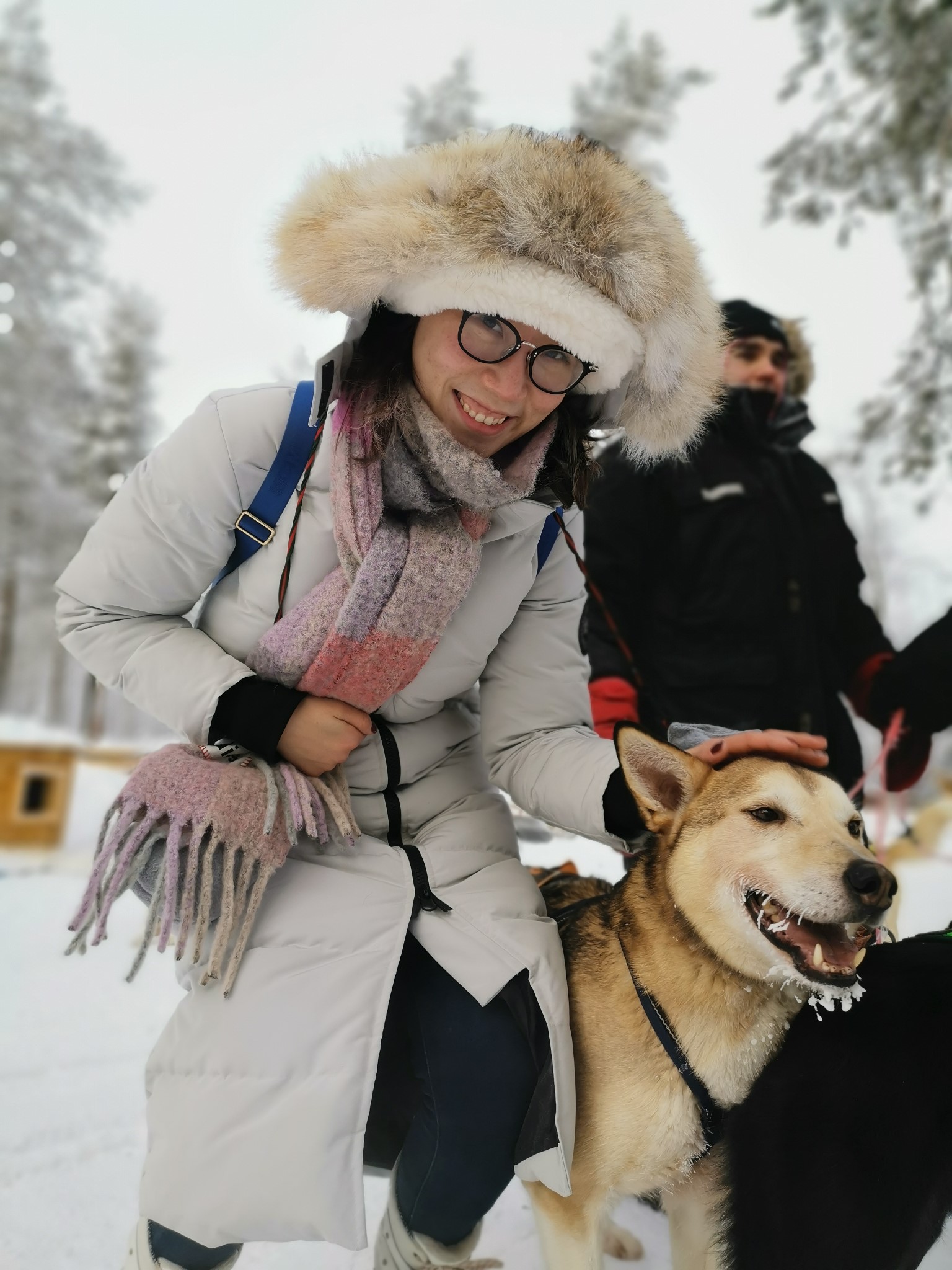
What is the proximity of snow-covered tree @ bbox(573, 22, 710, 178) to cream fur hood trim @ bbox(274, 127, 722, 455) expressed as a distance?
11719 mm

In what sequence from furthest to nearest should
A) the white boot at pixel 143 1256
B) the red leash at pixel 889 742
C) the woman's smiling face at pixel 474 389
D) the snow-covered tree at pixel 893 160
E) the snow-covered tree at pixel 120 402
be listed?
1. the snow-covered tree at pixel 120 402
2. the snow-covered tree at pixel 893 160
3. the red leash at pixel 889 742
4. the woman's smiling face at pixel 474 389
5. the white boot at pixel 143 1256

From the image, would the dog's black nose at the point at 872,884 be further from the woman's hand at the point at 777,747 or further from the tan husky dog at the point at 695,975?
the woman's hand at the point at 777,747

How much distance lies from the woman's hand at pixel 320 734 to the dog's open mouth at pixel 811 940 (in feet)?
2.27

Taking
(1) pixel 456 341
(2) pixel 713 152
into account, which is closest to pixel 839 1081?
(1) pixel 456 341

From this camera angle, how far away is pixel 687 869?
137cm

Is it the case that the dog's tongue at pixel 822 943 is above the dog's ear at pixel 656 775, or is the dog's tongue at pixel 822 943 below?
below

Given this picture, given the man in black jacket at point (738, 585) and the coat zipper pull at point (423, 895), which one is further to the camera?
the man in black jacket at point (738, 585)

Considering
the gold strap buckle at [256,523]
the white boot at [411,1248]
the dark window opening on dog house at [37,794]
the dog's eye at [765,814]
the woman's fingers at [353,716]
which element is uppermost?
the gold strap buckle at [256,523]

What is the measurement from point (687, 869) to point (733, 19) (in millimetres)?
9421

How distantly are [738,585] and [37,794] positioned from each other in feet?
21.9

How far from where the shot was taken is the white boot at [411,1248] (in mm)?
1529

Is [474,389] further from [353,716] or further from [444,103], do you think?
[444,103]

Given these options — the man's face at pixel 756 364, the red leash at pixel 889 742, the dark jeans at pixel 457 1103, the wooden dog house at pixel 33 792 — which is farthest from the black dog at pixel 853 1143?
the wooden dog house at pixel 33 792

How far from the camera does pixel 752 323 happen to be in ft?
8.60
